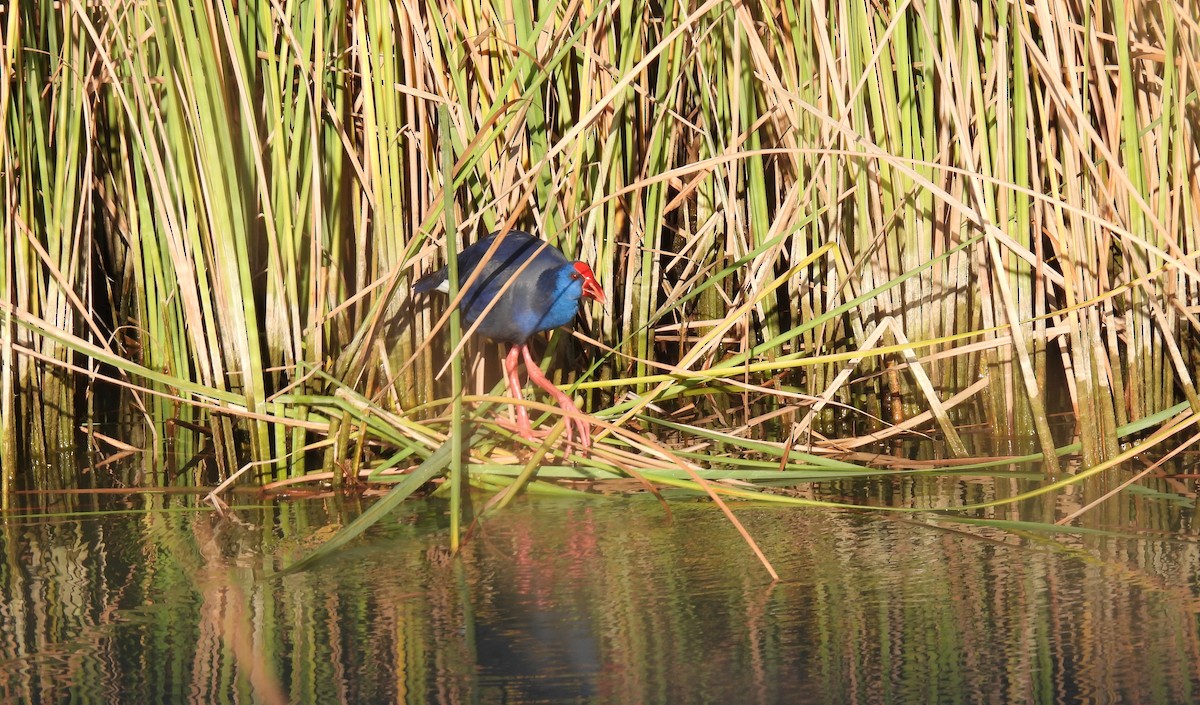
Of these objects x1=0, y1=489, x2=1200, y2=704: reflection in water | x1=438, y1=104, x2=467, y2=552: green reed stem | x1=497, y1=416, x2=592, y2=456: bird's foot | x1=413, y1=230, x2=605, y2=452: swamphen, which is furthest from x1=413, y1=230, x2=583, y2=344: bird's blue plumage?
x1=438, y1=104, x2=467, y2=552: green reed stem

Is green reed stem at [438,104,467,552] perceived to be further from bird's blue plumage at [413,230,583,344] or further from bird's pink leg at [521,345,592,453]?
bird's blue plumage at [413,230,583,344]

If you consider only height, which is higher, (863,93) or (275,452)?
(863,93)

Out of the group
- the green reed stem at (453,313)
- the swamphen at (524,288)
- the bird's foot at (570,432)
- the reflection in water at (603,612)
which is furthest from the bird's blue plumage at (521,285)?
the green reed stem at (453,313)

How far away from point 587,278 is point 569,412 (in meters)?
0.48

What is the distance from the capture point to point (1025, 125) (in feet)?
8.68

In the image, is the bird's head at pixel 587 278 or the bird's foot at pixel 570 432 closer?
the bird's foot at pixel 570 432

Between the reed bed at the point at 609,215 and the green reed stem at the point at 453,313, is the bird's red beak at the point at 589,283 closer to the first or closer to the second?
the reed bed at the point at 609,215

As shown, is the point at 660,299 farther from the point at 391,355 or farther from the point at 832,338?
the point at 391,355

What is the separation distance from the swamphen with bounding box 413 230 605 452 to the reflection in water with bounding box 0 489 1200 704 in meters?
0.53

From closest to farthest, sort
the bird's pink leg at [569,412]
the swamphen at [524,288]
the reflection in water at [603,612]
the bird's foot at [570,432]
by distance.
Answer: the reflection in water at [603,612], the bird's pink leg at [569,412], the bird's foot at [570,432], the swamphen at [524,288]

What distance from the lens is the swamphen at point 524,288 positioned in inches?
107

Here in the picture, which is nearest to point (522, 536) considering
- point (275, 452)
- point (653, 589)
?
point (653, 589)

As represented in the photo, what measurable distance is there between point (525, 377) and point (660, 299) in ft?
1.63

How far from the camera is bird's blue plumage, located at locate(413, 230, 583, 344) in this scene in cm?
272
